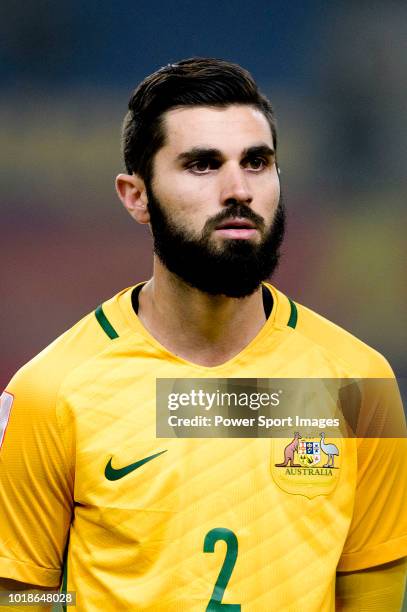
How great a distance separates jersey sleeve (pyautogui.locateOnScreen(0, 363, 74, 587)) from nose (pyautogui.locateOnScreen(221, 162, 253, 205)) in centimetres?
60

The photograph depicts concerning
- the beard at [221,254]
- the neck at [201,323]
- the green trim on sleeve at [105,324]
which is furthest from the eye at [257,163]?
the green trim on sleeve at [105,324]

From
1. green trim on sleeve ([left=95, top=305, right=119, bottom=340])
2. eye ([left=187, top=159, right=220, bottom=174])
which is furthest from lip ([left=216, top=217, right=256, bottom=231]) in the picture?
green trim on sleeve ([left=95, top=305, right=119, bottom=340])

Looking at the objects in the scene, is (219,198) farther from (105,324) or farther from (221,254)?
(105,324)

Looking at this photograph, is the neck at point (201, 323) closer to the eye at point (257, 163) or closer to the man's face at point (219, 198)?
the man's face at point (219, 198)

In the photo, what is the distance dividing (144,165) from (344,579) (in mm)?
1148

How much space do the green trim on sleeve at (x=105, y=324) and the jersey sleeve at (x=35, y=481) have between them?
0.18 metres

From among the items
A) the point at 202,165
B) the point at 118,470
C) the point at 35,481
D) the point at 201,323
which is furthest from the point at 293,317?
the point at 35,481

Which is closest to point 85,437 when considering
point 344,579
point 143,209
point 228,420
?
point 228,420

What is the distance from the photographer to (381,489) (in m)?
2.29

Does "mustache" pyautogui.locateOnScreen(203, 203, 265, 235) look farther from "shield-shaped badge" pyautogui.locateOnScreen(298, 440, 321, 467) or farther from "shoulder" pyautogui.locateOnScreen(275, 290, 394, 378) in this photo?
"shield-shaped badge" pyautogui.locateOnScreen(298, 440, 321, 467)

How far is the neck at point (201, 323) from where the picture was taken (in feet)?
7.42

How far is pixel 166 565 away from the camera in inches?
82.2

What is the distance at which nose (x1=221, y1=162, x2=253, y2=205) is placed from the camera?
6.81 feet

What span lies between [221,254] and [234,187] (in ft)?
0.53
